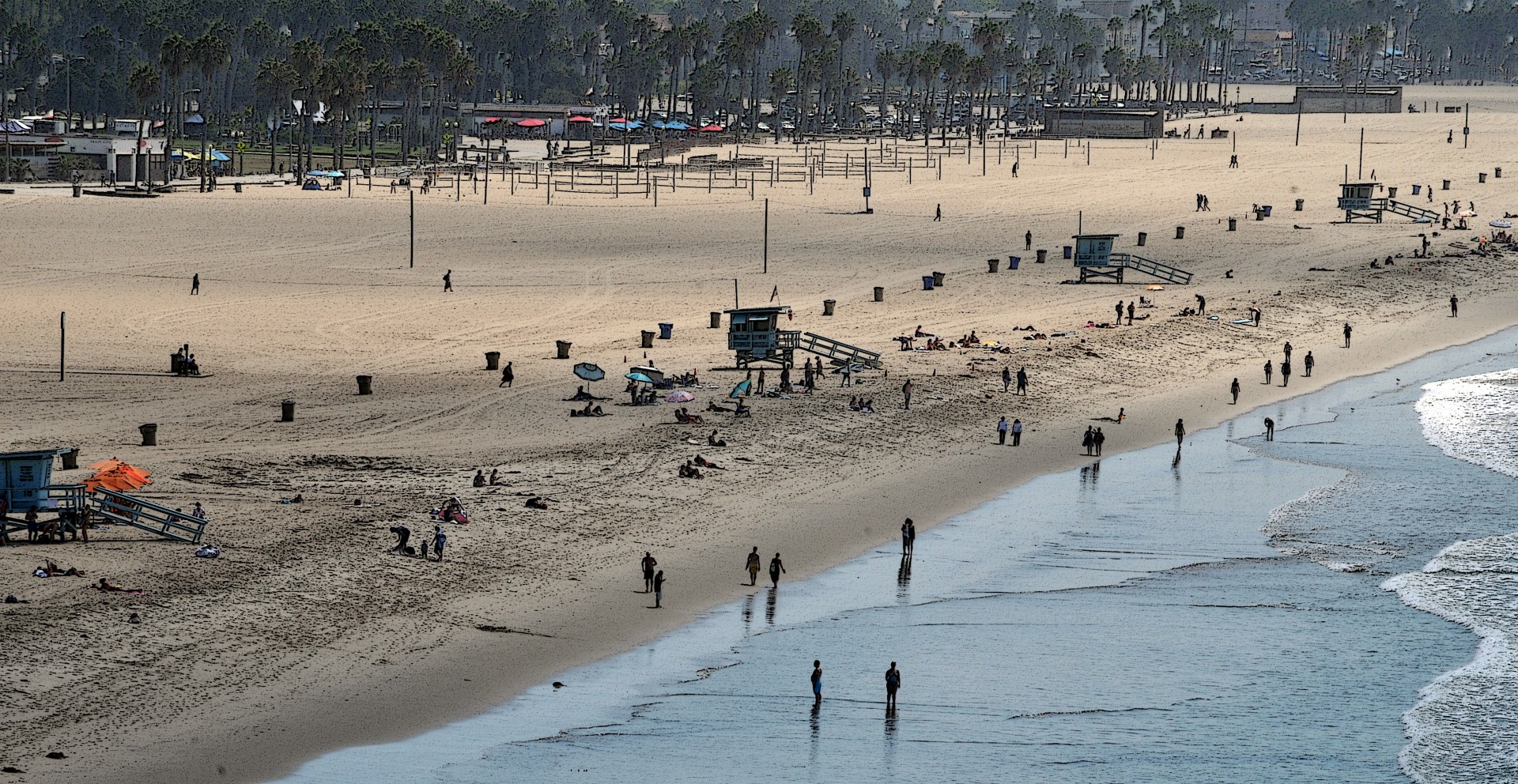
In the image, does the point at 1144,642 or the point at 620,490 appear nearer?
the point at 1144,642

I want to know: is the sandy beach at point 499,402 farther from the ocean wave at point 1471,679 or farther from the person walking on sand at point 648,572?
the ocean wave at point 1471,679

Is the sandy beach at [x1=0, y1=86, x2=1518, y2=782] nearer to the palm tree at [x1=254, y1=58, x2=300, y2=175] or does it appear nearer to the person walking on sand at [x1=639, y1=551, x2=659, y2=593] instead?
the person walking on sand at [x1=639, y1=551, x2=659, y2=593]

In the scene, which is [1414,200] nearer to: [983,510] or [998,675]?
[983,510]

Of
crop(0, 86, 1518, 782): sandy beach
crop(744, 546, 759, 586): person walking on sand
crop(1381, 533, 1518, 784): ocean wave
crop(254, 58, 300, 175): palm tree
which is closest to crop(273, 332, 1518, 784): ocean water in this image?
crop(1381, 533, 1518, 784): ocean wave

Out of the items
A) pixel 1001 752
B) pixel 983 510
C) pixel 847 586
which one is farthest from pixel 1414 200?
pixel 1001 752

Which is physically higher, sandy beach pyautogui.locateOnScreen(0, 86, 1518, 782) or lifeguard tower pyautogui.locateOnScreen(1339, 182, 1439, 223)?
lifeguard tower pyautogui.locateOnScreen(1339, 182, 1439, 223)

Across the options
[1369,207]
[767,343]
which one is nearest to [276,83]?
[1369,207]
